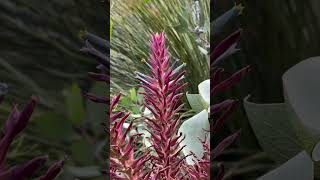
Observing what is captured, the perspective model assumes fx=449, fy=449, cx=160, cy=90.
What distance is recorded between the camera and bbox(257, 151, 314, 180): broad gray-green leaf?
0.56 meters

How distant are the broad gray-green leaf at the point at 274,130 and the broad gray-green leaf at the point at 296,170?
Result: 9cm

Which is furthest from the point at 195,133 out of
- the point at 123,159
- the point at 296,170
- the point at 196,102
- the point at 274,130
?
the point at 296,170

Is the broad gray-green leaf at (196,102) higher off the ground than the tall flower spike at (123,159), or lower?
higher

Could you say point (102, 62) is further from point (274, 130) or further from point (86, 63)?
point (274, 130)

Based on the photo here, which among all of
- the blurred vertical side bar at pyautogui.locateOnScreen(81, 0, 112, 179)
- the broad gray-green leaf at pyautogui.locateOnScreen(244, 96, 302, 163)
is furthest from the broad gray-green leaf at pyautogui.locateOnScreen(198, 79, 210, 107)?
the blurred vertical side bar at pyautogui.locateOnScreen(81, 0, 112, 179)

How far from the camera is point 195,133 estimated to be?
3.32 ft

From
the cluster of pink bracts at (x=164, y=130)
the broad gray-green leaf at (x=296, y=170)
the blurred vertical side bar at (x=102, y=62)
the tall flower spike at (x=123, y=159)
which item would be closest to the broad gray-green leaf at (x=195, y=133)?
the cluster of pink bracts at (x=164, y=130)

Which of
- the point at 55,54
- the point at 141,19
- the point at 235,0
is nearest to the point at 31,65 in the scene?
the point at 55,54

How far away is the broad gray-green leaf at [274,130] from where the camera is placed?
691mm

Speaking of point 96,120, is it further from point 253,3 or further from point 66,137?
point 253,3

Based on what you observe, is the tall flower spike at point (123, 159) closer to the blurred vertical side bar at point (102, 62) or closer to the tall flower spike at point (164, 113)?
the tall flower spike at point (164, 113)

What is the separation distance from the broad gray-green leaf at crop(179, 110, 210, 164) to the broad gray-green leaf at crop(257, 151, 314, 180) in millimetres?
418

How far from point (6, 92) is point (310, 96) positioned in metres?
0.43

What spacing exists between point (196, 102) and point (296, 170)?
49 cm
